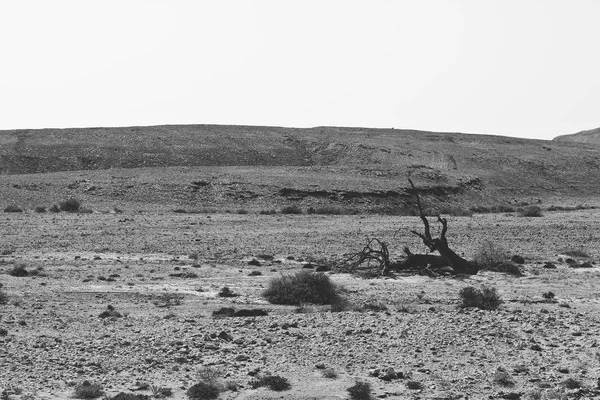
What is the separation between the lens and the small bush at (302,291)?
66.2 feet

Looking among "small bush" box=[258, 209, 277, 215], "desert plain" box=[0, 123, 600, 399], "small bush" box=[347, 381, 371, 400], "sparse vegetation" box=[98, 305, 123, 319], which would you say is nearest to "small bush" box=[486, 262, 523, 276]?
"desert plain" box=[0, 123, 600, 399]

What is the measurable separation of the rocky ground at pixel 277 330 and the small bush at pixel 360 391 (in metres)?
0.19

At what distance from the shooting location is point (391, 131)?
103812 mm

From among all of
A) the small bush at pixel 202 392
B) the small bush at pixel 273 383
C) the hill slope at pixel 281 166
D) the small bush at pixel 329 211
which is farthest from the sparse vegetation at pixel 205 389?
the hill slope at pixel 281 166

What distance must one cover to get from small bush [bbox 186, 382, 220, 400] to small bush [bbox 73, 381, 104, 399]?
1313mm

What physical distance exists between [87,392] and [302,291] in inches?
325

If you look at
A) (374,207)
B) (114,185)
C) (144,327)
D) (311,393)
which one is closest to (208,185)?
(114,185)

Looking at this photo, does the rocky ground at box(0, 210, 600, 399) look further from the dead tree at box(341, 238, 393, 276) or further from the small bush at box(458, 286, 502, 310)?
the dead tree at box(341, 238, 393, 276)

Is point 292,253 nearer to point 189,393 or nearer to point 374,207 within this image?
point 189,393

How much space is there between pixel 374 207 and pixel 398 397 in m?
41.7

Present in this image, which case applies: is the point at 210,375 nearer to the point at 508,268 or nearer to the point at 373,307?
the point at 373,307

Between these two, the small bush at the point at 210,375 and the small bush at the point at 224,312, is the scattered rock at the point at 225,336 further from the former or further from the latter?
the small bush at the point at 224,312

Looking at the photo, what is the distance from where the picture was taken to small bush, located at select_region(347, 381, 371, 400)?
12930mm

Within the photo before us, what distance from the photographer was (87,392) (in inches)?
500
